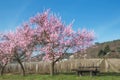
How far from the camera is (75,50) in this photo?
36.7 m

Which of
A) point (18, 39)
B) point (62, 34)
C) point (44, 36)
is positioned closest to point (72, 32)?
point (62, 34)

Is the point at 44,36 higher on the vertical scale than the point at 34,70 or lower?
higher

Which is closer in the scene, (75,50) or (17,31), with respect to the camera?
(75,50)

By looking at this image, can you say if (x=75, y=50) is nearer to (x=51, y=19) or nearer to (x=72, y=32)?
(x=72, y=32)

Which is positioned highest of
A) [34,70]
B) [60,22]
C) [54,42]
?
[60,22]

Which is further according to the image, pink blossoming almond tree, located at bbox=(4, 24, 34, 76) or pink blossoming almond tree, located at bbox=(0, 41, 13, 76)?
pink blossoming almond tree, located at bbox=(0, 41, 13, 76)

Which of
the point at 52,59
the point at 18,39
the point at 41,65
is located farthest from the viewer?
the point at 41,65

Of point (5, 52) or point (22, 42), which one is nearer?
point (22, 42)

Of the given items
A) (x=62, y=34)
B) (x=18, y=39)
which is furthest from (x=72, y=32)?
(x=18, y=39)

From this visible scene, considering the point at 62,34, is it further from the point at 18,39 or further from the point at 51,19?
the point at 18,39

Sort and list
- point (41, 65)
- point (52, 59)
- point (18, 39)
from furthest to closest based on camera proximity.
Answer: point (41, 65) → point (18, 39) → point (52, 59)

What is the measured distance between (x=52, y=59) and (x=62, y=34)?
341 centimetres

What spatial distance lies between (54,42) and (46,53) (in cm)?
164

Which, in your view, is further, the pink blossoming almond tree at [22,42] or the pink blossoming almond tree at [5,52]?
the pink blossoming almond tree at [5,52]
